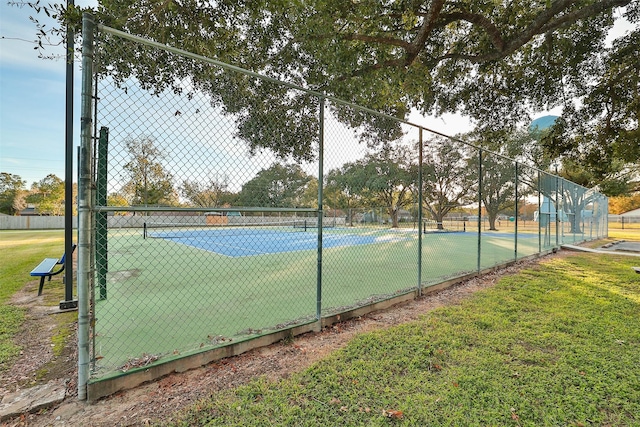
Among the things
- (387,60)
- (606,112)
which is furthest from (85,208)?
(606,112)

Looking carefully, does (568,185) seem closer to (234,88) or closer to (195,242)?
(234,88)

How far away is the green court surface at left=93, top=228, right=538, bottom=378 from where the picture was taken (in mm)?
2830

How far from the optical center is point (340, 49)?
5.11 m

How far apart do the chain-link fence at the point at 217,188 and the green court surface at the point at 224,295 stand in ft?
0.10

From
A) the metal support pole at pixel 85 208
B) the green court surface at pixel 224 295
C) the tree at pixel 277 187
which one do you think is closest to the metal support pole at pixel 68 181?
the green court surface at pixel 224 295

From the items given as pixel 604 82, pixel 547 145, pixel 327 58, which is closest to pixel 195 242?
pixel 327 58

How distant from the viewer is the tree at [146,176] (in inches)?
88.4

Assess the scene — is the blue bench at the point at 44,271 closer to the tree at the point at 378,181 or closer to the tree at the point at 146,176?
the tree at the point at 146,176

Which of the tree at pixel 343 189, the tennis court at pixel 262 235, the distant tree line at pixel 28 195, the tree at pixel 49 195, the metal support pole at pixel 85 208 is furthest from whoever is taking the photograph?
the distant tree line at pixel 28 195

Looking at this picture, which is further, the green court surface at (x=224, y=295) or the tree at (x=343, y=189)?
the tree at (x=343, y=189)

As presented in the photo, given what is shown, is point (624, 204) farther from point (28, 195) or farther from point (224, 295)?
point (28, 195)

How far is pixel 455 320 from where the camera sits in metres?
3.44

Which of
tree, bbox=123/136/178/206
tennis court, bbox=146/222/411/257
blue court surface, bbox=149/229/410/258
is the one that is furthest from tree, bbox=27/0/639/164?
blue court surface, bbox=149/229/410/258

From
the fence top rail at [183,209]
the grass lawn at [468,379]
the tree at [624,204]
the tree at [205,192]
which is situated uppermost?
the tree at [624,204]
